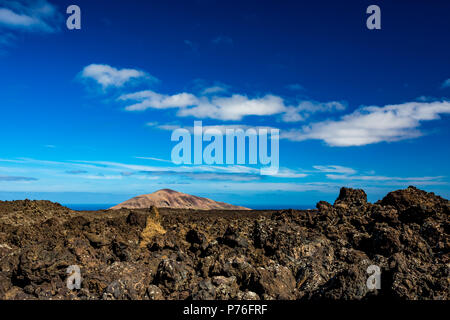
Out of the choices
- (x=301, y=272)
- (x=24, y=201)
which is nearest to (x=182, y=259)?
(x=301, y=272)

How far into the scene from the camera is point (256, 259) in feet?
41.5

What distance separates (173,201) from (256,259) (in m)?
42.4

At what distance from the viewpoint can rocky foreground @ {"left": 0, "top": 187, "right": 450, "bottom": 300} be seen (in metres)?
9.99

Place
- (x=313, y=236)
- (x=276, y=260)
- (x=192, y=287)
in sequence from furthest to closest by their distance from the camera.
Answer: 1. (x=313, y=236)
2. (x=276, y=260)
3. (x=192, y=287)

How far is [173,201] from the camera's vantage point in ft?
177

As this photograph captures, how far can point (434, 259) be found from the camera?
12.4 meters

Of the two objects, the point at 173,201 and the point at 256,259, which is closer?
the point at 256,259

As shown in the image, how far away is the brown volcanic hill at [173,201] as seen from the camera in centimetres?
5225

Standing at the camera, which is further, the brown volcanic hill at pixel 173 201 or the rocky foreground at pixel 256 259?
the brown volcanic hill at pixel 173 201

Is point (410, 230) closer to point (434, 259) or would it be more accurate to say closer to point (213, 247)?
point (434, 259)

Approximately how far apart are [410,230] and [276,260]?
5.81 m

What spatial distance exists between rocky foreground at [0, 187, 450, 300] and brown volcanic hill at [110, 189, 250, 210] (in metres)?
34.2

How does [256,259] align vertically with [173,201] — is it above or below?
below

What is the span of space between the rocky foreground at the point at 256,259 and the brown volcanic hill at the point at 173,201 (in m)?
34.2
